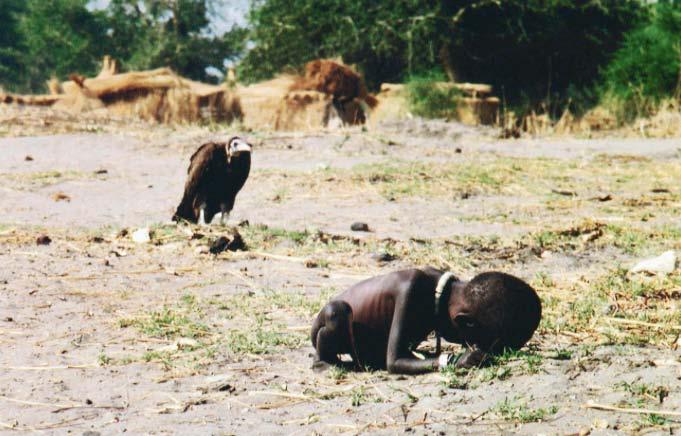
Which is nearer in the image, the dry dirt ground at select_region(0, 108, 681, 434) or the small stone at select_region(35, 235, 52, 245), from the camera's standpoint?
the dry dirt ground at select_region(0, 108, 681, 434)

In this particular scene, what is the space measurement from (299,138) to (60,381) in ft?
31.9

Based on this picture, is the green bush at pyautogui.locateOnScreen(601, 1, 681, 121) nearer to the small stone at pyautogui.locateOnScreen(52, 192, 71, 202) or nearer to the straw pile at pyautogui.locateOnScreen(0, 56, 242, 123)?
the straw pile at pyautogui.locateOnScreen(0, 56, 242, 123)

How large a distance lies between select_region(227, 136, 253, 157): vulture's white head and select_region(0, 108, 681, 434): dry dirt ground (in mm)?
621

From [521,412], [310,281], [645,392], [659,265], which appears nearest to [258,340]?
[310,281]

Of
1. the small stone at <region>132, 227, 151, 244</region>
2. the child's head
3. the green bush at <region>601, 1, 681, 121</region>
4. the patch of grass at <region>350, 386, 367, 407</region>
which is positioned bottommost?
the patch of grass at <region>350, 386, 367, 407</region>

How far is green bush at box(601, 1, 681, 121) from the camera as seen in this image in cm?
1853

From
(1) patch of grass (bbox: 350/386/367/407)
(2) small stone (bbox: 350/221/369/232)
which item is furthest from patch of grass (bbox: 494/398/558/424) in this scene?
(2) small stone (bbox: 350/221/369/232)

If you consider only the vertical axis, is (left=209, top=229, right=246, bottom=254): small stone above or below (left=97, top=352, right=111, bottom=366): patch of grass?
above

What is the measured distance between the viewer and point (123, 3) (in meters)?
41.1

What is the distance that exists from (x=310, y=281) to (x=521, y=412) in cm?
293

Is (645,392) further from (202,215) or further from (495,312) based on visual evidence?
(202,215)

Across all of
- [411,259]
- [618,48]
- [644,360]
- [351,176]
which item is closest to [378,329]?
[644,360]

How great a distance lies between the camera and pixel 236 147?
25.2 ft

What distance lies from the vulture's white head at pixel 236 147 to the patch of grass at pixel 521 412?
187 inches
